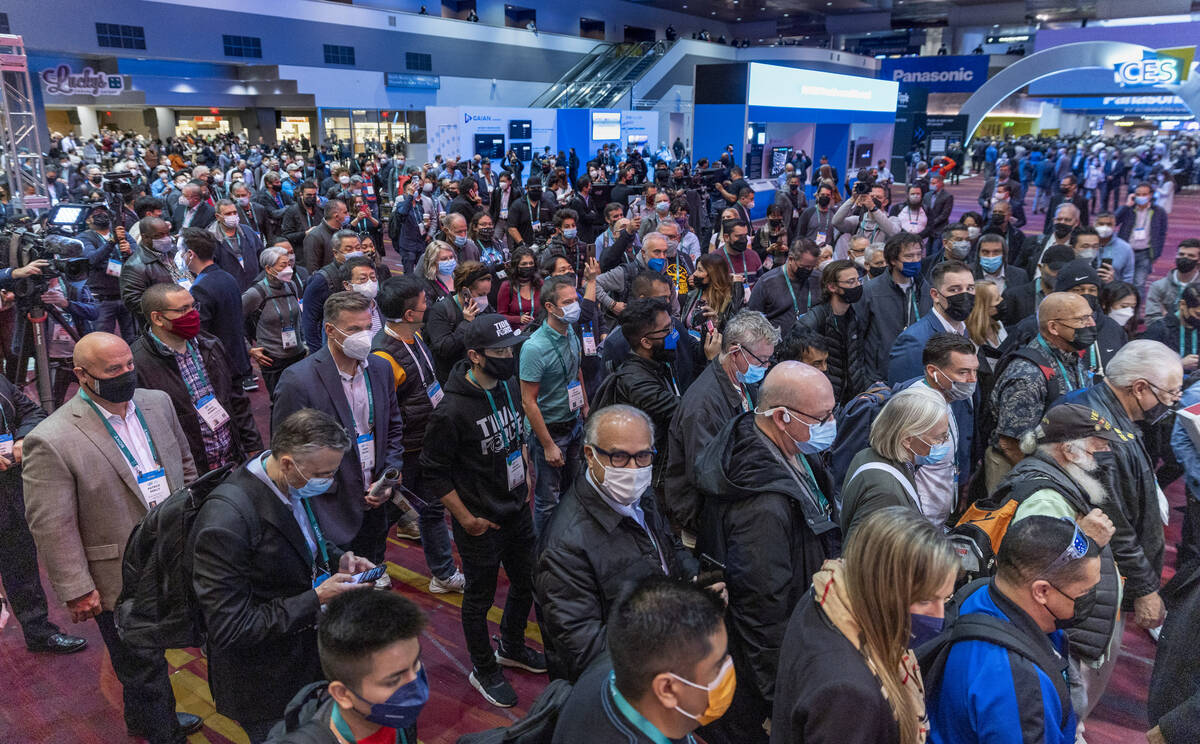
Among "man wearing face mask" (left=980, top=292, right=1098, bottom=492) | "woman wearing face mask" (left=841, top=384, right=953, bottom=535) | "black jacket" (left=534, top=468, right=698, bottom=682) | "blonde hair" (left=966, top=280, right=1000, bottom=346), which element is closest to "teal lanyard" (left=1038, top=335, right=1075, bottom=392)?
"man wearing face mask" (left=980, top=292, right=1098, bottom=492)

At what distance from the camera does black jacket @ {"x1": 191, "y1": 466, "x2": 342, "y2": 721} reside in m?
2.11

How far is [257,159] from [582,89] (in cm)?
1386

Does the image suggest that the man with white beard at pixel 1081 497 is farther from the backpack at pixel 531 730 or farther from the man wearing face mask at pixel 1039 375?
the backpack at pixel 531 730

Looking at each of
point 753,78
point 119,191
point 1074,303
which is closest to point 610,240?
point 1074,303

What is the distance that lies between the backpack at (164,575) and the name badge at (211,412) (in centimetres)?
132

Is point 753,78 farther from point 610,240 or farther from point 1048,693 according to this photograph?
point 1048,693

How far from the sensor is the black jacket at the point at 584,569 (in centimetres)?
206

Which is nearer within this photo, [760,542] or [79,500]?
[760,542]

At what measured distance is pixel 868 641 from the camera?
5.54 feet

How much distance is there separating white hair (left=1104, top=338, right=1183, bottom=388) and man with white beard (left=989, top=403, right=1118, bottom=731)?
→ 0.85ft

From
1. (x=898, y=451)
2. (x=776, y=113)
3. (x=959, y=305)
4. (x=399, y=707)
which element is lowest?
(x=399, y=707)

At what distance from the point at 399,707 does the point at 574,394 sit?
2263 mm

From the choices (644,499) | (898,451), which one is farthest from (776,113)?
(644,499)

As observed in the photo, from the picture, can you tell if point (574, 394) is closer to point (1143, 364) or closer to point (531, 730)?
point (531, 730)
